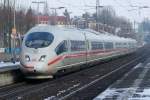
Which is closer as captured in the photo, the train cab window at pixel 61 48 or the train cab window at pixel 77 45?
the train cab window at pixel 61 48

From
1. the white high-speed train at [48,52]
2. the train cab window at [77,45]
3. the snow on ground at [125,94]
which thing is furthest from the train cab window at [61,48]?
the snow on ground at [125,94]

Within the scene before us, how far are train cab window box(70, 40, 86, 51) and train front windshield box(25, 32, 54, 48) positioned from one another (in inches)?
130

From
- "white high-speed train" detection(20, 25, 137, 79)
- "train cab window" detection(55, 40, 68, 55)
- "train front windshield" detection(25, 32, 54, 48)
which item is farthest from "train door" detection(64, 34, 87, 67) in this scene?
"train front windshield" detection(25, 32, 54, 48)

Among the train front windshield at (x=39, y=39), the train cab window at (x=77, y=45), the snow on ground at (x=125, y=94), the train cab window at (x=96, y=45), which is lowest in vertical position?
the snow on ground at (x=125, y=94)

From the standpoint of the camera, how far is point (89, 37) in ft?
121

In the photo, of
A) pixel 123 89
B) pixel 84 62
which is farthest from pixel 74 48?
pixel 123 89

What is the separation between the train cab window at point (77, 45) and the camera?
28978mm

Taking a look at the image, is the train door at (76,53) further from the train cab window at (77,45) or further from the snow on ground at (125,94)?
the snow on ground at (125,94)

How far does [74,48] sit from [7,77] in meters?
5.83

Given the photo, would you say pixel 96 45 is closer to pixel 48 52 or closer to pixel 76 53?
pixel 76 53

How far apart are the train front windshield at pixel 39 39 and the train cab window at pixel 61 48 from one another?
576 mm

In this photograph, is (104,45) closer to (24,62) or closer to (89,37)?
(89,37)

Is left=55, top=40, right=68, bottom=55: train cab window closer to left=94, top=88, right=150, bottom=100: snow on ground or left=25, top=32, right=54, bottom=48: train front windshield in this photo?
left=25, top=32, right=54, bottom=48: train front windshield

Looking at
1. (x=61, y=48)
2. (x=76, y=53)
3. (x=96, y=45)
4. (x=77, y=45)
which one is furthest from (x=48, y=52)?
(x=96, y=45)
